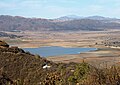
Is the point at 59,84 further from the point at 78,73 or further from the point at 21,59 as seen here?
the point at 21,59

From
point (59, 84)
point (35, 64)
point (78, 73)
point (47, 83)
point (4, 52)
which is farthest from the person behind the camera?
point (4, 52)

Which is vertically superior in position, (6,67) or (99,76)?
(99,76)

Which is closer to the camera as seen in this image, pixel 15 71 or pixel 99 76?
pixel 99 76

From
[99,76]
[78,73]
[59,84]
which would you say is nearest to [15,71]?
[78,73]

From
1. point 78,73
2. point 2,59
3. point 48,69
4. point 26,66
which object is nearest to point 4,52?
point 2,59

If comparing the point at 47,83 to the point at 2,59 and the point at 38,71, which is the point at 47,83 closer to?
the point at 38,71

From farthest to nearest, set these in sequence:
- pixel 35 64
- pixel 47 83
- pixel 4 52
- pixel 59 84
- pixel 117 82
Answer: pixel 4 52, pixel 35 64, pixel 47 83, pixel 59 84, pixel 117 82

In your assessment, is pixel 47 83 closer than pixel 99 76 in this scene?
No

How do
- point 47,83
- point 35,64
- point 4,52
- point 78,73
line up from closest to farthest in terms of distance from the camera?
point 47,83 → point 78,73 → point 35,64 → point 4,52

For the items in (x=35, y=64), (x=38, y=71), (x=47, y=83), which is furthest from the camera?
(x=35, y=64)
